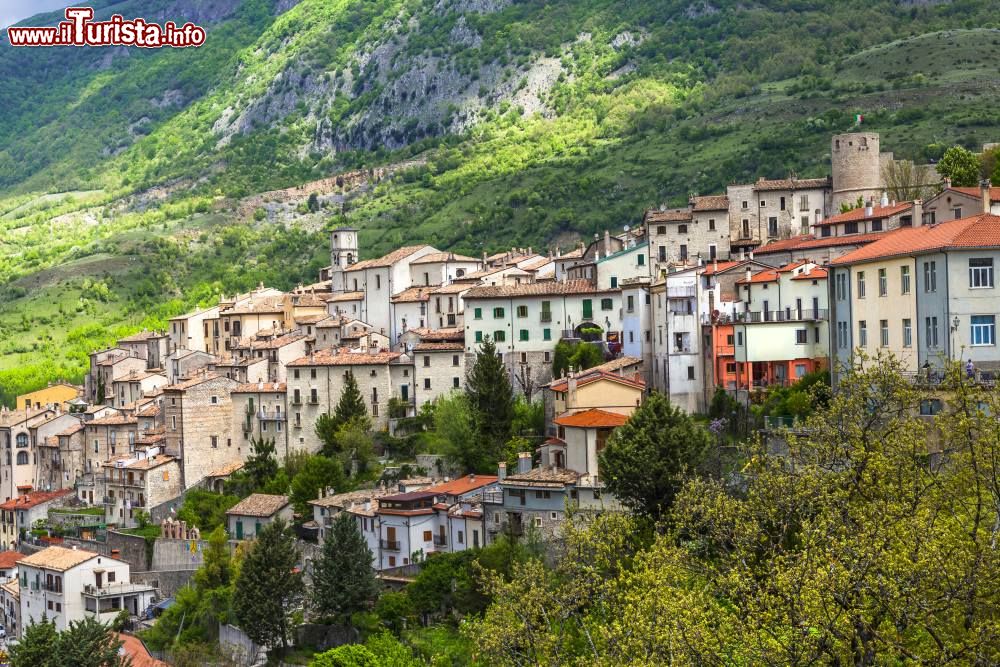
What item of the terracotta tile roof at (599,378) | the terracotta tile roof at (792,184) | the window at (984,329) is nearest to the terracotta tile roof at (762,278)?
the terracotta tile roof at (599,378)

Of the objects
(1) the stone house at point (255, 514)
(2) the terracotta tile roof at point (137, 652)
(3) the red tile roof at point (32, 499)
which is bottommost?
(2) the terracotta tile roof at point (137, 652)

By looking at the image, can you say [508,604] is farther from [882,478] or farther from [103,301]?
[103,301]

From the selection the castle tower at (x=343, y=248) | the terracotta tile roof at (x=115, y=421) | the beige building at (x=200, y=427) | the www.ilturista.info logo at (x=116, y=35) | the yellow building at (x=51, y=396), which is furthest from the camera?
the yellow building at (x=51, y=396)

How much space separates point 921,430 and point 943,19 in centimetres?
15570

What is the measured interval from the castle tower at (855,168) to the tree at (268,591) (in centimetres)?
3813

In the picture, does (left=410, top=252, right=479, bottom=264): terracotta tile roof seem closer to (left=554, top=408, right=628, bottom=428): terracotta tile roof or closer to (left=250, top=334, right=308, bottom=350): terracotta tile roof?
(left=250, top=334, right=308, bottom=350): terracotta tile roof

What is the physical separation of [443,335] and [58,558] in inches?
906

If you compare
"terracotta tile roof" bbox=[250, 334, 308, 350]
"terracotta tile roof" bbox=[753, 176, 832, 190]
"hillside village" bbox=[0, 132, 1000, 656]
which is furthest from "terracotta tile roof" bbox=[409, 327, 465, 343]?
"terracotta tile roof" bbox=[753, 176, 832, 190]

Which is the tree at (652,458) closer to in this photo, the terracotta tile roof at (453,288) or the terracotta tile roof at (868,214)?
the terracotta tile roof at (868,214)

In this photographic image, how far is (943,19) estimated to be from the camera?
178m

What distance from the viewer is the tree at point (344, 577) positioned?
199 feet

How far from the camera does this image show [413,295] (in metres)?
92.8

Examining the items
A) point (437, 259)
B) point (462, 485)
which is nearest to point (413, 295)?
point (437, 259)

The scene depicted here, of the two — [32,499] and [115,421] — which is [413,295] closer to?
[115,421]
